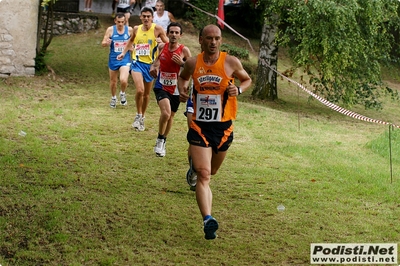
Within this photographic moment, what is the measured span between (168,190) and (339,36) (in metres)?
7.96

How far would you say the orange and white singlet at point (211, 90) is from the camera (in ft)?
22.4

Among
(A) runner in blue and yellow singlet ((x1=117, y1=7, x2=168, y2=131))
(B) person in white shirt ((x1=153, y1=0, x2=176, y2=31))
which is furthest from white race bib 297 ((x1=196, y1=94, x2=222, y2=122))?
(B) person in white shirt ((x1=153, y1=0, x2=176, y2=31))

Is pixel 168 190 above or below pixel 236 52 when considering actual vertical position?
below

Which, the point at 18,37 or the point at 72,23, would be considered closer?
the point at 18,37

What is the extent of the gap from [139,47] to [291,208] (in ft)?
15.7

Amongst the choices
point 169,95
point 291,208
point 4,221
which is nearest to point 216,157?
point 291,208

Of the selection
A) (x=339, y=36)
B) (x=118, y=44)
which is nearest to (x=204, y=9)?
(x=339, y=36)

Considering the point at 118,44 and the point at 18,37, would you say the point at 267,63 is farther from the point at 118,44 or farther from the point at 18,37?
the point at 18,37

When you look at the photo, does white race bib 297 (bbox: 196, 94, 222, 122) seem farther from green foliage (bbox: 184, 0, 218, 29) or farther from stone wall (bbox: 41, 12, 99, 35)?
stone wall (bbox: 41, 12, 99, 35)

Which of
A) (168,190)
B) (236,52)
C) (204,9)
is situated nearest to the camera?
(168,190)

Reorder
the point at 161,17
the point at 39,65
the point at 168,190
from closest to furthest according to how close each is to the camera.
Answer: the point at 168,190 → the point at 161,17 → the point at 39,65

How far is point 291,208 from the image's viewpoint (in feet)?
25.8

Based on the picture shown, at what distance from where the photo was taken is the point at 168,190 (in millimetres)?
8445

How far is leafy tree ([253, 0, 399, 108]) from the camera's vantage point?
48.2 ft
